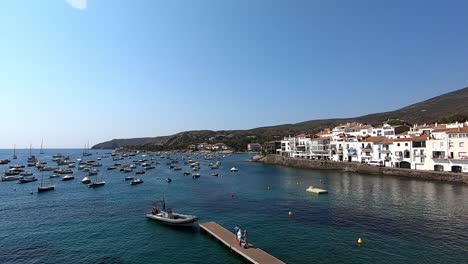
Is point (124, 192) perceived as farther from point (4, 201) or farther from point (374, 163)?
point (374, 163)

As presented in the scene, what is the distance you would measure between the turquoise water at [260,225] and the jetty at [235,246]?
87 centimetres

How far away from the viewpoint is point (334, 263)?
26797 millimetres

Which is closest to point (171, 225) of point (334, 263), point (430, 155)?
point (334, 263)

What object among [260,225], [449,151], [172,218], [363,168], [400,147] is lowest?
[260,225]

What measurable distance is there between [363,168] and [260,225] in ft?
218

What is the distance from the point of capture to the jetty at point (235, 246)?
2696 cm

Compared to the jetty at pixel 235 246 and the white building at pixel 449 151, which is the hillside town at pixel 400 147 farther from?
the jetty at pixel 235 246

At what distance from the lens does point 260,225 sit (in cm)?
3922

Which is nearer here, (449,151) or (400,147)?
(449,151)

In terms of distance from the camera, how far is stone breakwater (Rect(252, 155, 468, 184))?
229ft

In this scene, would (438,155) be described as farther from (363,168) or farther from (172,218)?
(172,218)

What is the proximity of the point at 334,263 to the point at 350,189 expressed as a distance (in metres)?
40.6

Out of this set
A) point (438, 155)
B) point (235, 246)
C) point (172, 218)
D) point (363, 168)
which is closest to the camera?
point (235, 246)

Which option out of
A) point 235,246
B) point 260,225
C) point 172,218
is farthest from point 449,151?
point 172,218
